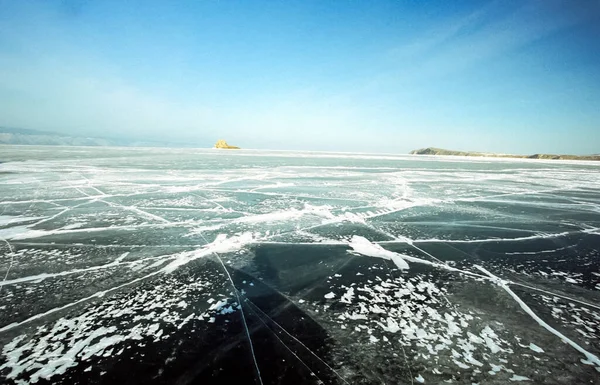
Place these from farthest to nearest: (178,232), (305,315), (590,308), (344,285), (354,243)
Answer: (178,232) → (354,243) → (344,285) → (590,308) → (305,315)

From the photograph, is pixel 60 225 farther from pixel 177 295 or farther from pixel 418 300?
pixel 418 300

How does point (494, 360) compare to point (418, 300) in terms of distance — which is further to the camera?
point (418, 300)

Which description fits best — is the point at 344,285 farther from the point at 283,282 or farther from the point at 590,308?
the point at 590,308

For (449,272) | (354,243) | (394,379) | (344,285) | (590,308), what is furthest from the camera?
(354,243)

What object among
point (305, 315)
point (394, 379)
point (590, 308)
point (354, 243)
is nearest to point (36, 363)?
point (305, 315)

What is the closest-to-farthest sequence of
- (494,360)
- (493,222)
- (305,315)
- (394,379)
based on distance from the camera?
(394,379)
(494,360)
(305,315)
(493,222)

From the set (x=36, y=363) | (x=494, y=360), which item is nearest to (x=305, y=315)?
(x=494, y=360)
